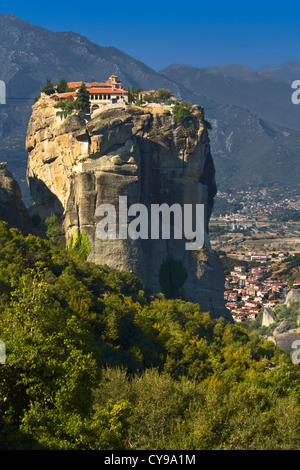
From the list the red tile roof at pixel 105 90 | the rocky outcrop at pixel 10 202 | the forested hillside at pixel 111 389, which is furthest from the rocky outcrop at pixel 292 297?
the forested hillside at pixel 111 389

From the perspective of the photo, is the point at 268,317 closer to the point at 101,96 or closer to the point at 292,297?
the point at 292,297

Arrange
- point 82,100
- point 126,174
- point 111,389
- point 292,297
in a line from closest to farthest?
point 111,389
point 126,174
point 82,100
point 292,297

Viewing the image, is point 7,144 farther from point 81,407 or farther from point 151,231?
point 81,407

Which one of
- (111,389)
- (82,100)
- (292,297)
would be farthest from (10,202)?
(292,297)

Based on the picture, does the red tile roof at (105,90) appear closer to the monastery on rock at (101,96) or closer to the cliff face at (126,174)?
the monastery on rock at (101,96)

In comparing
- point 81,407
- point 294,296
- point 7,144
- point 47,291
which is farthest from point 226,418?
point 7,144
